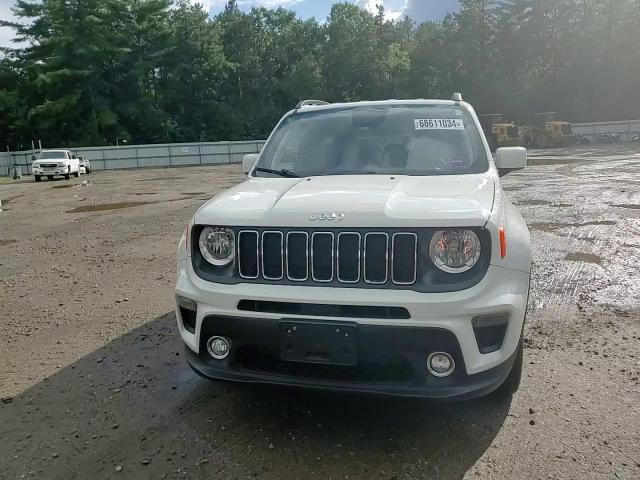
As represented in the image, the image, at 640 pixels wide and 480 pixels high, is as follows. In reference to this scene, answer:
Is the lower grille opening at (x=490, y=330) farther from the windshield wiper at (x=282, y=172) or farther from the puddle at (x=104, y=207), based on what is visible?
the puddle at (x=104, y=207)

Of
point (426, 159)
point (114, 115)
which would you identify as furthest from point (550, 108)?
point (426, 159)

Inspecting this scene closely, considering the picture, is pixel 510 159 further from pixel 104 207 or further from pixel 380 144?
pixel 104 207

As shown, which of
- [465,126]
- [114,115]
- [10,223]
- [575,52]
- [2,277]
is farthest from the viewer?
[575,52]

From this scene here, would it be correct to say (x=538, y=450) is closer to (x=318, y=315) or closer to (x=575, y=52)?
(x=318, y=315)

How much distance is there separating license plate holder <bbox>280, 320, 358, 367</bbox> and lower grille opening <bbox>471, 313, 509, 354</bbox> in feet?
2.01

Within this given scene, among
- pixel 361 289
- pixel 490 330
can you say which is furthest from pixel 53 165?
pixel 490 330

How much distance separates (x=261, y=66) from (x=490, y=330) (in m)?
66.3

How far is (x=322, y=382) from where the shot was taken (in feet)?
9.52

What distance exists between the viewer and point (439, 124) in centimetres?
432

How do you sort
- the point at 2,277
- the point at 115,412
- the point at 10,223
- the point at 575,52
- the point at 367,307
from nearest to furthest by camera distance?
the point at 367,307
the point at 115,412
the point at 2,277
the point at 10,223
the point at 575,52

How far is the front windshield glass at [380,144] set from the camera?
402 centimetres

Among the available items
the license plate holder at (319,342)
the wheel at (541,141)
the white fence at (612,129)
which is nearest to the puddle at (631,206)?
the license plate holder at (319,342)

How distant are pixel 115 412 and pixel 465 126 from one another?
127 inches

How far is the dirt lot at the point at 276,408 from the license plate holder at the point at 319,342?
21.2 inches
